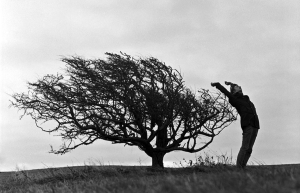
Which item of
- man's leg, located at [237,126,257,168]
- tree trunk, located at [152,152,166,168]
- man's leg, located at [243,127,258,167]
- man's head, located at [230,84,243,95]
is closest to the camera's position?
man's leg, located at [237,126,257,168]

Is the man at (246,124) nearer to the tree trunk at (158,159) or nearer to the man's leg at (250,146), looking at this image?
the man's leg at (250,146)

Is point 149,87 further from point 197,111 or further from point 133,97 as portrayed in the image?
point 197,111

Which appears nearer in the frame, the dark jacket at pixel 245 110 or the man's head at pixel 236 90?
the dark jacket at pixel 245 110

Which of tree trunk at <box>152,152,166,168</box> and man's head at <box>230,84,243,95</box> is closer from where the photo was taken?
man's head at <box>230,84,243,95</box>

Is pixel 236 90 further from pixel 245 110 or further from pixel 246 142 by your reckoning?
pixel 246 142

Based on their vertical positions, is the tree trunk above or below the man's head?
below

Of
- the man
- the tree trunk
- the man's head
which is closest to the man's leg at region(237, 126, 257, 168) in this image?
the man

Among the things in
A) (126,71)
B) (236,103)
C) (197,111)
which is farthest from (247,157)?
(126,71)

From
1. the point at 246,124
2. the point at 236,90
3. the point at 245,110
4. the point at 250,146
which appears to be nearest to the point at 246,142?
the point at 250,146

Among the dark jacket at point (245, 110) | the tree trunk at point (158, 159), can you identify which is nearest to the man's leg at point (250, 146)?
the dark jacket at point (245, 110)

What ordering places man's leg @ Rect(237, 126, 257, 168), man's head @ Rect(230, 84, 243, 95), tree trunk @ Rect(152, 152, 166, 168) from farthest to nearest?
tree trunk @ Rect(152, 152, 166, 168), man's head @ Rect(230, 84, 243, 95), man's leg @ Rect(237, 126, 257, 168)

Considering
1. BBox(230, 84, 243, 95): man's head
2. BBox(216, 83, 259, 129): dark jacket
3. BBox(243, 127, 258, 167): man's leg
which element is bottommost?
BBox(243, 127, 258, 167): man's leg

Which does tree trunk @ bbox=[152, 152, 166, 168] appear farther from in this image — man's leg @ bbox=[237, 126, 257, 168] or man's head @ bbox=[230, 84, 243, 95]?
man's head @ bbox=[230, 84, 243, 95]

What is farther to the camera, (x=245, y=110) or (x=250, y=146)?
(x=250, y=146)
